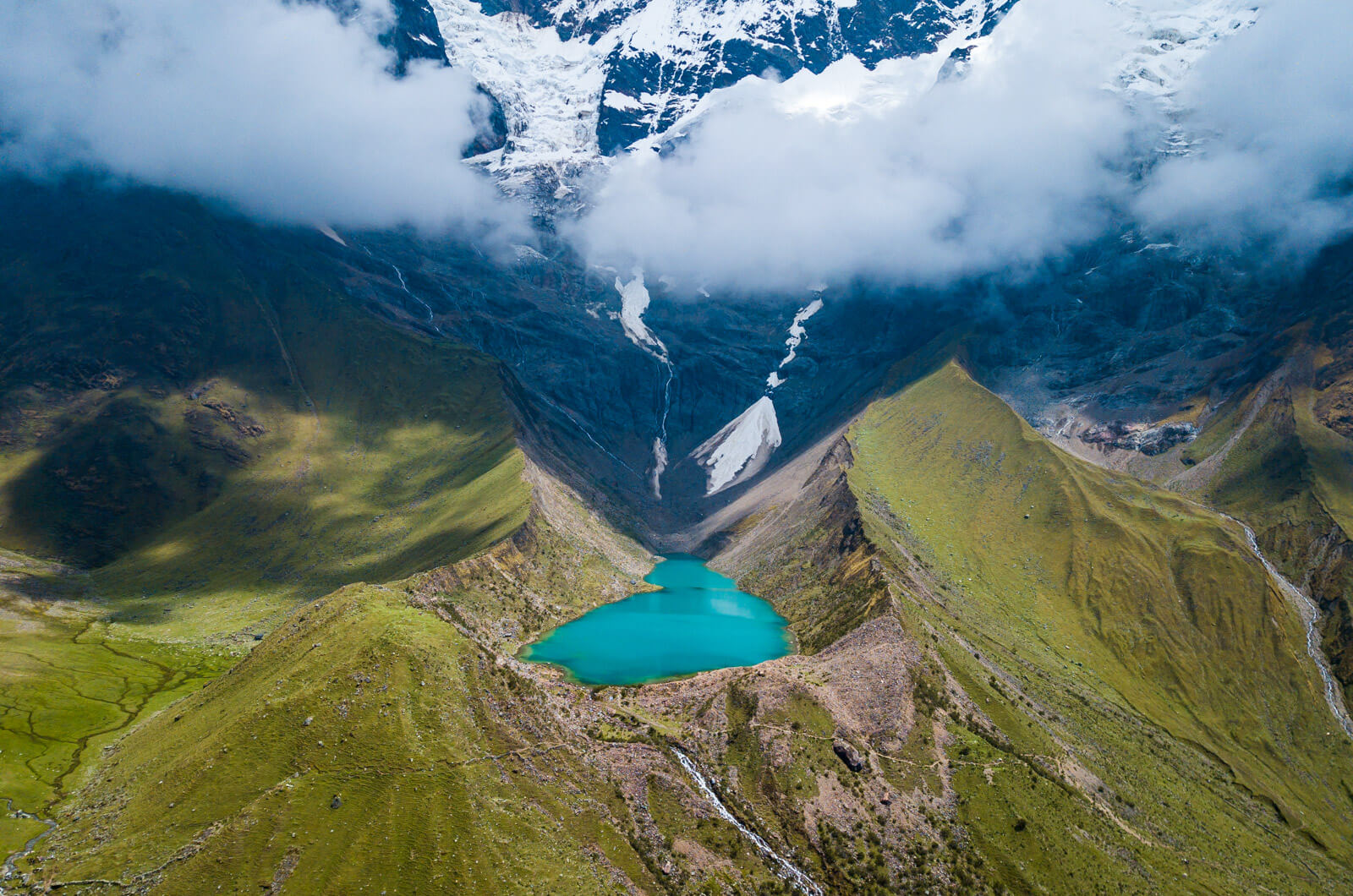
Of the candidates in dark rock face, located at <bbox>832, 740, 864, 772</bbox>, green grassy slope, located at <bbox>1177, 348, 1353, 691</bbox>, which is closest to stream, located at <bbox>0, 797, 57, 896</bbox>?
dark rock face, located at <bbox>832, 740, 864, 772</bbox>

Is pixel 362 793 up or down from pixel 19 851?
up

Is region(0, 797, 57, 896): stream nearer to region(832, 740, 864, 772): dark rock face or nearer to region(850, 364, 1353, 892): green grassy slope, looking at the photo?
region(832, 740, 864, 772): dark rock face

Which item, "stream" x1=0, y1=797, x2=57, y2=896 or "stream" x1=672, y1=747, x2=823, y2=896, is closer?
"stream" x1=0, y1=797, x2=57, y2=896

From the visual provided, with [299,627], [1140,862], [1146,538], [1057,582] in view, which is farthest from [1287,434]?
[299,627]

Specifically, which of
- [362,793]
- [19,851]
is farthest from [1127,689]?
[19,851]

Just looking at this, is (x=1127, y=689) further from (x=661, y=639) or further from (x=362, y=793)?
(x=362, y=793)

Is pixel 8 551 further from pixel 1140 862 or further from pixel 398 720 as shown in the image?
pixel 1140 862

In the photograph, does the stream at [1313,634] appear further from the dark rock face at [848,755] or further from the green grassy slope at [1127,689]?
the dark rock face at [848,755]

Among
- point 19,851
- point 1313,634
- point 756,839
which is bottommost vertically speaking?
point 1313,634
